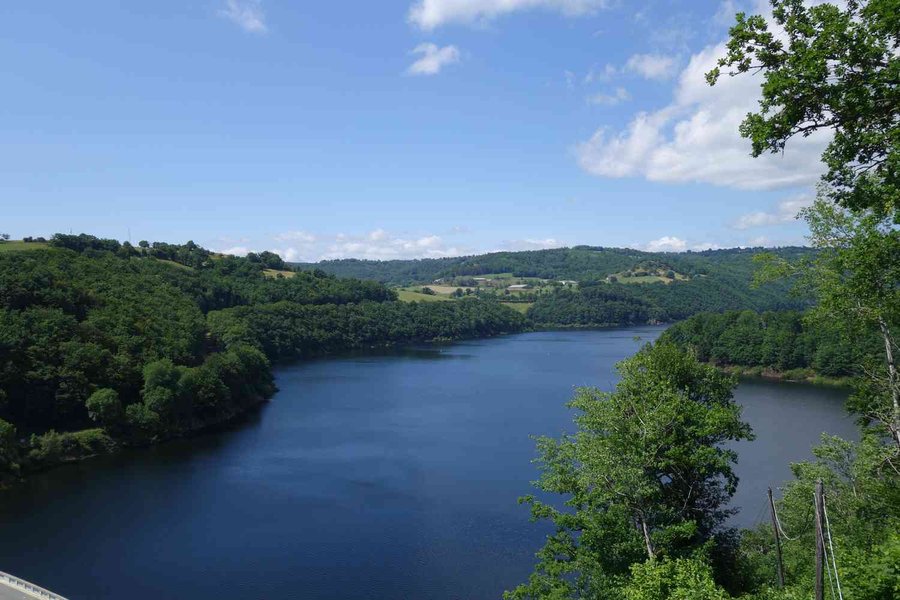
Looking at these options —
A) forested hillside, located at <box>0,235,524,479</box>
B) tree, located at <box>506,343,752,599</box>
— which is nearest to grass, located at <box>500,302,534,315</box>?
forested hillside, located at <box>0,235,524,479</box>

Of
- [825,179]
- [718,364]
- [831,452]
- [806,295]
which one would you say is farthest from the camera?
[718,364]

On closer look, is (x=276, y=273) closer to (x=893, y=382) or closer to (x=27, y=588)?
(x=27, y=588)

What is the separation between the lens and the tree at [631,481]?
1502cm

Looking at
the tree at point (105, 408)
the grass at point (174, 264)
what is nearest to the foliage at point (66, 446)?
the tree at point (105, 408)

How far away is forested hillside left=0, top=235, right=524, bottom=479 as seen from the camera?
4241cm

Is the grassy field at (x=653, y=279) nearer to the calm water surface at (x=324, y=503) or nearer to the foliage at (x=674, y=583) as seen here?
the calm water surface at (x=324, y=503)

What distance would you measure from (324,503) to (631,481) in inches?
934

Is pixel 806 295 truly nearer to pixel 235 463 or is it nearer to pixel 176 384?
pixel 235 463

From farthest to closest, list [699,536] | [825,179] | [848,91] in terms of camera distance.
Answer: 1. [699,536]
2. [825,179]
3. [848,91]

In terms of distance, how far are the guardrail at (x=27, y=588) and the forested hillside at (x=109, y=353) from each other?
1828 cm

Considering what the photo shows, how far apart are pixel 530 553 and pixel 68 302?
44.1 m

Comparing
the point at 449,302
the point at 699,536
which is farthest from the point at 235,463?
the point at 449,302

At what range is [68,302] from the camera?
5144cm

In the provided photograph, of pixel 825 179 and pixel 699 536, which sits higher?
pixel 825 179
